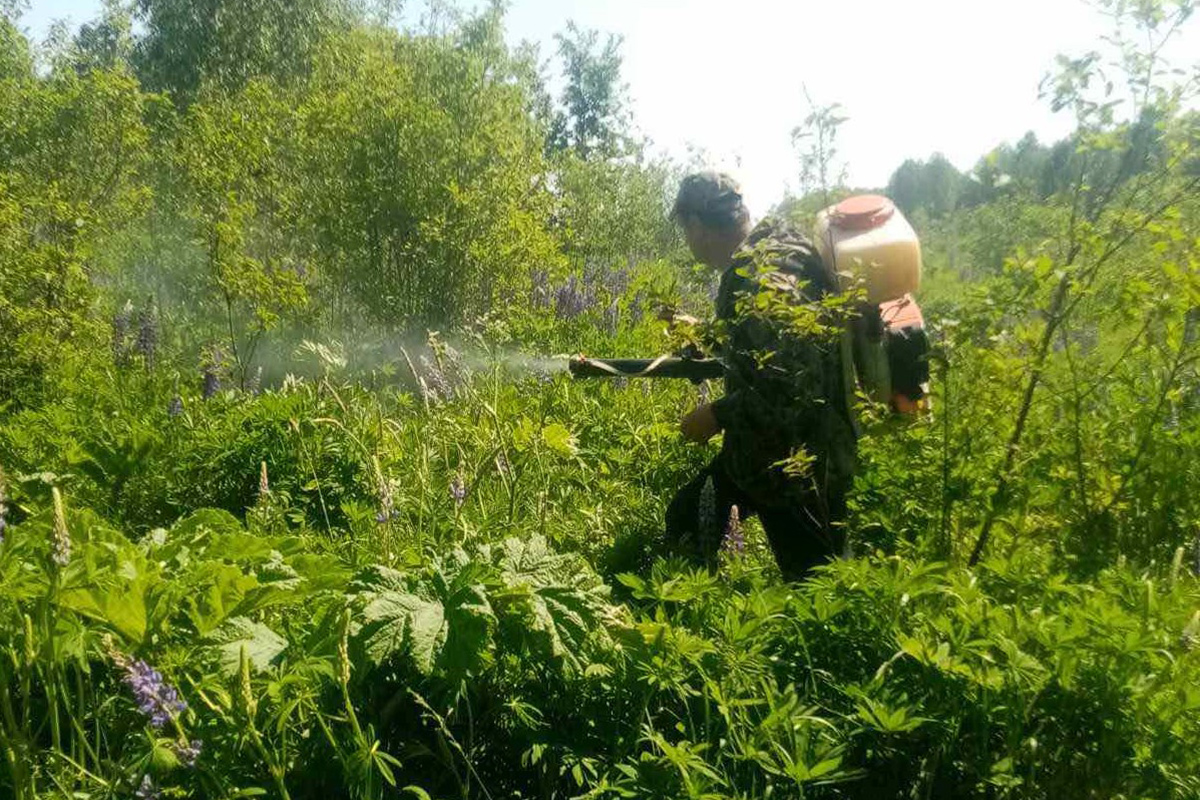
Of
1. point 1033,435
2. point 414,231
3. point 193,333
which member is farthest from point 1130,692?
point 193,333

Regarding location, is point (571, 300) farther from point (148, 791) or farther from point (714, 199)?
point (148, 791)

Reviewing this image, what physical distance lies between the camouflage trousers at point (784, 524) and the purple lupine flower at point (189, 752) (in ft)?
6.93

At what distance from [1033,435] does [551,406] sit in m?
3.22

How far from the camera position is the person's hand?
3.81m

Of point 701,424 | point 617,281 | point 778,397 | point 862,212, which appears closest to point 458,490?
point 701,424

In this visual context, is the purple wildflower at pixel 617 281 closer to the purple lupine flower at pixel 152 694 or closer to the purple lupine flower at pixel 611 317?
the purple lupine flower at pixel 611 317

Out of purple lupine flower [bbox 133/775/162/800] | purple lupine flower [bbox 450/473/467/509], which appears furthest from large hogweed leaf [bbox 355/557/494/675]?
purple lupine flower [bbox 450/473/467/509]

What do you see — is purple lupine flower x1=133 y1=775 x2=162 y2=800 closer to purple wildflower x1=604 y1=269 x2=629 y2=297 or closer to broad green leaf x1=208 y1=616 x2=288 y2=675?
broad green leaf x1=208 y1=616 x2=288 y2=675

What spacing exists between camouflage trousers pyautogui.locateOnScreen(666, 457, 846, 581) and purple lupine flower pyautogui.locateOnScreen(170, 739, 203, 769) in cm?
211

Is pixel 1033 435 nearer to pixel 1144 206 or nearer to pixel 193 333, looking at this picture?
pixel 1144 206

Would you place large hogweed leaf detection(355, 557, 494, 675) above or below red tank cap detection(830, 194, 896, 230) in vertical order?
below

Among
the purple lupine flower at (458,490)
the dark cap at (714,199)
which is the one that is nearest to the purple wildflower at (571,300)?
the dark cap at (714,199)

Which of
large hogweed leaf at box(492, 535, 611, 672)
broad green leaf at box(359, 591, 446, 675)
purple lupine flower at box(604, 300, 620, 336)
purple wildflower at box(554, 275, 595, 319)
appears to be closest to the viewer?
broad green leaf at box(359, 591, 446, 675)

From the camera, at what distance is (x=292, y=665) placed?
2.06m
